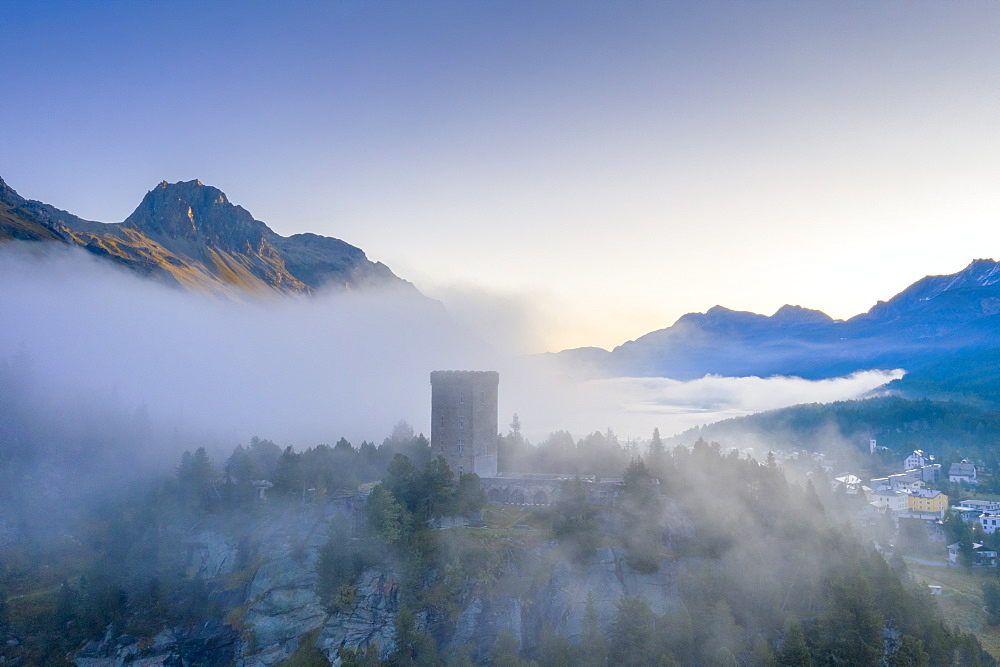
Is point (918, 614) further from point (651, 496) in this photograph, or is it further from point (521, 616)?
point (521, 616)

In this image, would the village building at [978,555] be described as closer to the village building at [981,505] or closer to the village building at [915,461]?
the village building at [981,505]

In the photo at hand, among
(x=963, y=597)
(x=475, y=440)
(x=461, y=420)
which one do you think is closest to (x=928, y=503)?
(x=963, y=597)

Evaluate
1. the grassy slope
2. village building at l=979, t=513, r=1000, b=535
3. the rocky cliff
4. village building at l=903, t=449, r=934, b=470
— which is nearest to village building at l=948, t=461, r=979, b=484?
village building at l=903, t=449, r=934, b=470

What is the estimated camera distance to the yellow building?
139250 mm

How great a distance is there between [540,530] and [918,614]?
43.1 m

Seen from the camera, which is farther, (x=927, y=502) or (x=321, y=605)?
(x=927, y=502)

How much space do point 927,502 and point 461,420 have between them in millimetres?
114938

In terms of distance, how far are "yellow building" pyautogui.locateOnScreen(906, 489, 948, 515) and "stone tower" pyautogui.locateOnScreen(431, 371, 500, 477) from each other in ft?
354

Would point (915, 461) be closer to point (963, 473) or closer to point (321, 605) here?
point (963, 473)

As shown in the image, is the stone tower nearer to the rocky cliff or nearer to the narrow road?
the rocky cliff

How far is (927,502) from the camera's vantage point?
5522 inches

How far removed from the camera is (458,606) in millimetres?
74938

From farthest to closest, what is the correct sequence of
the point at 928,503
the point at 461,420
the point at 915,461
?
the point at 915,461
the point at 928,503
the point at 461,420

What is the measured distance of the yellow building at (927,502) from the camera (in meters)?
139
